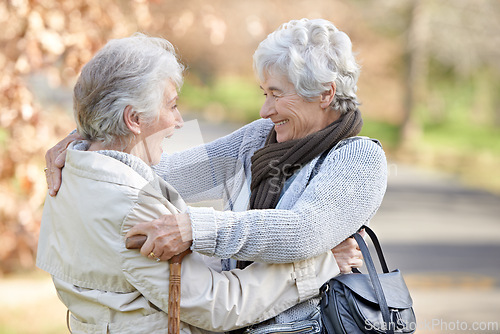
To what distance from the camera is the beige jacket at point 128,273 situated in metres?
1.81

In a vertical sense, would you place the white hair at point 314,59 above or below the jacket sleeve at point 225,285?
above

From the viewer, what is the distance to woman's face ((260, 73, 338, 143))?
2240 mm

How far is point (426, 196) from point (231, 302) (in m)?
9.02

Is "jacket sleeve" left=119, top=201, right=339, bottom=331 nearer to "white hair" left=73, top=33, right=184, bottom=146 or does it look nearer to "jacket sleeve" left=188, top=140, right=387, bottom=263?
"jacket sleeve" left=188, top=140, right=387, bottom=263

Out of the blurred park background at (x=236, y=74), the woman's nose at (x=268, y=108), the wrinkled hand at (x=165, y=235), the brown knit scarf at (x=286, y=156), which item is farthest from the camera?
the blurred park background at (x=236, y=74)

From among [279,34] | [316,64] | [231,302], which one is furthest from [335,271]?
[279,34]

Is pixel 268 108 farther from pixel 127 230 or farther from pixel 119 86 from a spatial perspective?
pixel 127 230

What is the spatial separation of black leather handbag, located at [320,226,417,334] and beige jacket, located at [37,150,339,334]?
0.07 meters

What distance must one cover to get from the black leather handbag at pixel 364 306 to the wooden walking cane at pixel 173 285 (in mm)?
496

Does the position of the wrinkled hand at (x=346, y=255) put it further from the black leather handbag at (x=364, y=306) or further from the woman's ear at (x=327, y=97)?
the woman's ear at (x=327, y=97)

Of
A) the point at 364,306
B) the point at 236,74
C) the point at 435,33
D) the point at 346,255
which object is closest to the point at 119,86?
the point at 346,255

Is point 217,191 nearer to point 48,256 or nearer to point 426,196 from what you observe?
point 48,256

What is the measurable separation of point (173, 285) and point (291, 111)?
81 cm

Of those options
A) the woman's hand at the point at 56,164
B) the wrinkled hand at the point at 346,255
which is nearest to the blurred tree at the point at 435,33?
the wrinkled hand at the point at 346,255
